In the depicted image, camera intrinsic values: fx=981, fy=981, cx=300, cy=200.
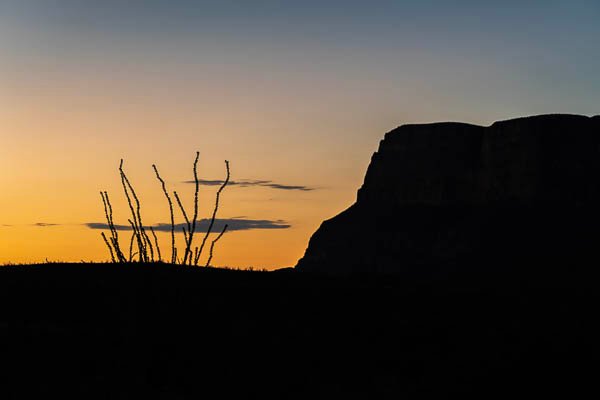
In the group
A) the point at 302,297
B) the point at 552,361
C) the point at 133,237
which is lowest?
the point at 552,361

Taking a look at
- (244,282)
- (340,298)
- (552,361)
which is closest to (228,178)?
(244,282)

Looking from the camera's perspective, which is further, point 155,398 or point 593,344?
point 593,344

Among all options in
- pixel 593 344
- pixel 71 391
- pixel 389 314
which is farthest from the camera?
pixel 389 314

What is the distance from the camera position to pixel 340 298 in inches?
1174

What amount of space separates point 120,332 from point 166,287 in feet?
14.7

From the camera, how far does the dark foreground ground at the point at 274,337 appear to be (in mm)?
21812

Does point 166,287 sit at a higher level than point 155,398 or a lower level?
higher

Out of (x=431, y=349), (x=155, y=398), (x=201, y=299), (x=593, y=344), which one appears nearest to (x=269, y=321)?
(x=201, y=299)

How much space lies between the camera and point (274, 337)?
25.1 m

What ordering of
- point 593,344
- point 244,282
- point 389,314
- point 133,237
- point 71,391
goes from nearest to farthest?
point 71,391, point 593,344, point 389,314, point 244,282, point 133,237

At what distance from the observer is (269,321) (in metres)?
26.4

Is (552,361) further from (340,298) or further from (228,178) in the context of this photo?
(228,178)

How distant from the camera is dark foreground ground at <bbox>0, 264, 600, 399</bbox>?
2181cm

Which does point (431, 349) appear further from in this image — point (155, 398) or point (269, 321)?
point (155, 398)
